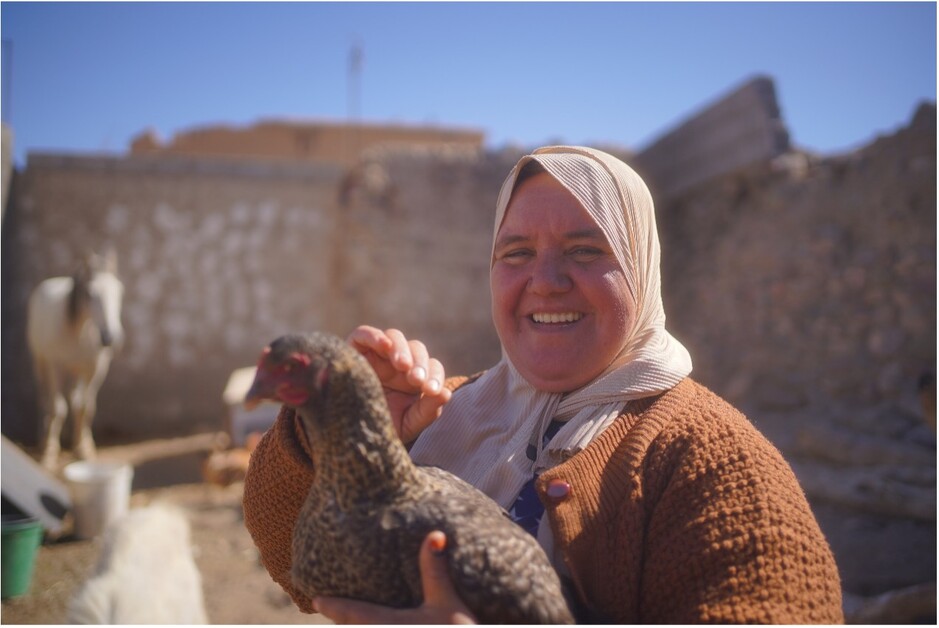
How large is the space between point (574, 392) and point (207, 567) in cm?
395

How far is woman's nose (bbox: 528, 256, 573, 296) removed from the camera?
1.53 meters

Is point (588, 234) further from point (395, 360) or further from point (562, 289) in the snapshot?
point (395, 360)

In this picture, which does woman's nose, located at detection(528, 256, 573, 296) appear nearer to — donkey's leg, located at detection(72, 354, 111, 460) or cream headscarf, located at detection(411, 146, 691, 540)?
cream headscarf, located at detection(411, 146, 691, 540)

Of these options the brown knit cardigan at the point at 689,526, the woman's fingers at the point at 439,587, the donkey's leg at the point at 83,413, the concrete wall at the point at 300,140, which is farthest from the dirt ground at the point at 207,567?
the concrete wall at the point at 300,140

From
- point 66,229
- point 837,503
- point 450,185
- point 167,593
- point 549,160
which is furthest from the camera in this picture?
point 450,185

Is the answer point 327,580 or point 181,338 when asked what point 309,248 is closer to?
point 181,338

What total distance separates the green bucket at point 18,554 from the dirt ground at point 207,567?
0.09 m

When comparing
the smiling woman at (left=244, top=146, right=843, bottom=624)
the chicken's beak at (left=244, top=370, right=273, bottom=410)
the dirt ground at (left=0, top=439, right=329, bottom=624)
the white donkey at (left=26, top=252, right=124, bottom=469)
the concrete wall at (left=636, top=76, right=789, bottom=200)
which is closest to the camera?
the chicken's beak at (left=244, top=370, right=273, bottom=410)

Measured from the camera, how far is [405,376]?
5.00 ft

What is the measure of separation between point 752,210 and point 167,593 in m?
6.34

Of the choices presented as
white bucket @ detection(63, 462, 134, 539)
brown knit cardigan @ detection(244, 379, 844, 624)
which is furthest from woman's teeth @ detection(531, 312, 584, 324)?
white bucket @ detection(63, 462, 134, 539)

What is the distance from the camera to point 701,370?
7.09m

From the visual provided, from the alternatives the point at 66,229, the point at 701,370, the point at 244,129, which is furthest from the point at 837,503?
the point at 244,129

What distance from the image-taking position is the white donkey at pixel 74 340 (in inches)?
266
